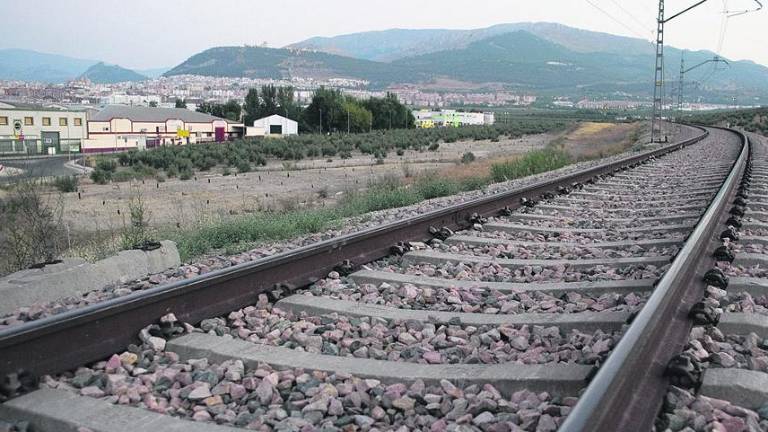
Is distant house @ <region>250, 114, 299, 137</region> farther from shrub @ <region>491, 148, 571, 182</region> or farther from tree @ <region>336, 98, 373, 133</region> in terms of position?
shrub @ <region>491, 148, 571, 182</region>

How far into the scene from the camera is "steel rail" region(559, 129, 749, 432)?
2639 mm

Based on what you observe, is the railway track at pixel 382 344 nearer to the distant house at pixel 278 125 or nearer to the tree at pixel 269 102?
the distant house at pixel 278 125

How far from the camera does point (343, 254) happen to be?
639cm

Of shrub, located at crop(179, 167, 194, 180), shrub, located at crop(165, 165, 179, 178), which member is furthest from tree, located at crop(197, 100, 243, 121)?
shrub, located at crop(179, 167, 194, 180)

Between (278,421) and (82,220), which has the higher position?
(278,421)

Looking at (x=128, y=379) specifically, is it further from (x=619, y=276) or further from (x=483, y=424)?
(x=619, y=276)

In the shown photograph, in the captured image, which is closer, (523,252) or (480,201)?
(523,252)

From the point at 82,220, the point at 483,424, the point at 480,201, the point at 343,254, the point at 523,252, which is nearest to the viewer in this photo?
the point at 483,424

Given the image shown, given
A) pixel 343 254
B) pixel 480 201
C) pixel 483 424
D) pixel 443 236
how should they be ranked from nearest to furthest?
pixel 483 424
pixel 343 254
pixel 443 236
pixel 480 201

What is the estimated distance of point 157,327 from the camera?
4418mm

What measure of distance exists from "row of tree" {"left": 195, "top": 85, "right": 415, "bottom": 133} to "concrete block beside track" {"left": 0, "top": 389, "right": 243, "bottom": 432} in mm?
120403

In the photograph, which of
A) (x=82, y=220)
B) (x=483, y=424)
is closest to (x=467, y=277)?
(x=483, y=424)

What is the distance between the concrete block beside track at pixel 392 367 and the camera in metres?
3.47

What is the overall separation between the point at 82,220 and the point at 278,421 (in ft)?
77.6
